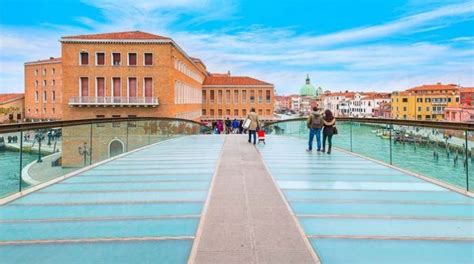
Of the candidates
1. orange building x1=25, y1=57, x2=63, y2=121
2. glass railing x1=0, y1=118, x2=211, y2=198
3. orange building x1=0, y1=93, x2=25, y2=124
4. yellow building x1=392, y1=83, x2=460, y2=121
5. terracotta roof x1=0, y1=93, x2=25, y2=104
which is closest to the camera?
glass railing x1=0, y1=118, x2=211, y2=198

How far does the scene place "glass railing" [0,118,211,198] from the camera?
546 centimetres

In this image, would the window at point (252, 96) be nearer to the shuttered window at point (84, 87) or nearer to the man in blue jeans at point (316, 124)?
the shuttered window at point (84, 87)

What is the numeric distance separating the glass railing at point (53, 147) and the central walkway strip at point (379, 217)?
12.5ft

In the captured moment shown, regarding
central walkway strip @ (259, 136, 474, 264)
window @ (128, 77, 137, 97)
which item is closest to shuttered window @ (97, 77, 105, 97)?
window @ (128, 77, 137, 97)

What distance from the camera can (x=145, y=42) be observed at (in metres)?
48.6

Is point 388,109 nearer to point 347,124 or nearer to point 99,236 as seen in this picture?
point 347,124

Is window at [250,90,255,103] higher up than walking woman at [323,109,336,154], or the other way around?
window at [250,90,255,103]

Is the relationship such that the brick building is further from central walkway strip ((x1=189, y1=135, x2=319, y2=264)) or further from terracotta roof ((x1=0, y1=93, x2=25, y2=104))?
terracotta roof ((x1=0, y1=93, x2=25, y2=104))

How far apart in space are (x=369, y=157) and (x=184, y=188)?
581 cm

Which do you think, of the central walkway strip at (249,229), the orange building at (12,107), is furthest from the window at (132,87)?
the orange building at (12,107)

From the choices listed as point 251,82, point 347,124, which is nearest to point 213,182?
point 347,124

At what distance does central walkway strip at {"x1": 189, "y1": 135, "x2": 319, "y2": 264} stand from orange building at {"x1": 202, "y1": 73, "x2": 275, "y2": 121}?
76.4 metres

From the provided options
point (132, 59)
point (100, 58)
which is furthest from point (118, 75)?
point (100, 58)

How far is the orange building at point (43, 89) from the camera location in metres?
90.7
